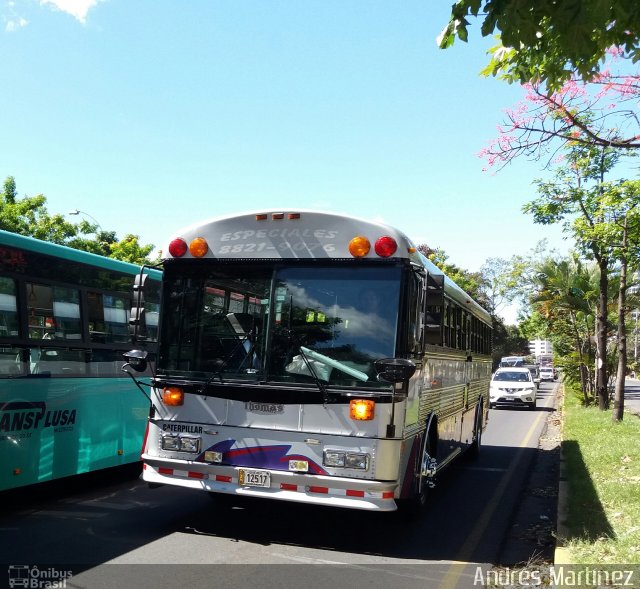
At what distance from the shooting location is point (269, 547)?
5.92 m

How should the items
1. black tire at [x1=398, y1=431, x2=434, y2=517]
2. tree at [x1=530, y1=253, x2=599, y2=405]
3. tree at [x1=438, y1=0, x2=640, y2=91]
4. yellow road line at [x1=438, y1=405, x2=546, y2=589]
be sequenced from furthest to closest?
1. tree at [x1=530, y1=253, x2=599, y2=405]
2. black tire at [x1=398, y1=431, x2=434, y2=517]
3. yellow road line at [x1=438, y1=405, x2=546, y2=589]
4. tree at [x1=438, y1=0, x2=640, y2=91]

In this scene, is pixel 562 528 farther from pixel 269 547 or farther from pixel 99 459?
pixel 99 459

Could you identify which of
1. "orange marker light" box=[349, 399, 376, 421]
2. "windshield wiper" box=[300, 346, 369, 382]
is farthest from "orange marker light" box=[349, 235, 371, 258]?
"orange marker light" box=[349, 399, 376, 421]

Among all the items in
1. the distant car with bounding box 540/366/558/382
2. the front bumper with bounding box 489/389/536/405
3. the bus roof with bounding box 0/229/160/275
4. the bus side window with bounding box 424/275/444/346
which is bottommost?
the distant car with bounding box 540/366/558/382

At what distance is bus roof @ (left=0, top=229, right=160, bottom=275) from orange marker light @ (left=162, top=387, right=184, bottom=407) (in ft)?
7.53

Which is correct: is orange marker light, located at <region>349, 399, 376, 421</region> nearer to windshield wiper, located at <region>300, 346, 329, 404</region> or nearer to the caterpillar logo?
windshield wiper, located at <region>300, 346, 329, 404</region>

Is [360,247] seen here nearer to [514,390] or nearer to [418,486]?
[418,486]

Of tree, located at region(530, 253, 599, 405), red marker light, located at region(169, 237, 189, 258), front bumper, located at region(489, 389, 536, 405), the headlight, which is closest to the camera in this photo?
the headlight

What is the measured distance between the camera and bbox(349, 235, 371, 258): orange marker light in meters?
5.94

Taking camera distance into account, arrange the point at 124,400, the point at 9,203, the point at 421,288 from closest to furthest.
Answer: the point at 421,288
the point at 124,400
the point at 9,203

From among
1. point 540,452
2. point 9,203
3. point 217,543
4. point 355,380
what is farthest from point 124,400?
point 9,203

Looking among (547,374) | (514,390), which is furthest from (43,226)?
(547,374)

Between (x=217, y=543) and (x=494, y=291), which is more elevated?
(x=494, y=291)

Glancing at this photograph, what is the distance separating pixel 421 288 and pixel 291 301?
4.14ft
